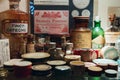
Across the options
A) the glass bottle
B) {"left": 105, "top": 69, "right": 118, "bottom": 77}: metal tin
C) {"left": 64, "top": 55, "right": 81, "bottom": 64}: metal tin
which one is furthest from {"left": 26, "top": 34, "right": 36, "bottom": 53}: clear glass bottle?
{"left": 105, "top": 69, "right": 118, "bottom": 77}: metal tin

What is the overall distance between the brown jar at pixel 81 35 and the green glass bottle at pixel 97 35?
0.03 m

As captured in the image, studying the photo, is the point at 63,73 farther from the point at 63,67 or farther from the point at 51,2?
the point at 51,2

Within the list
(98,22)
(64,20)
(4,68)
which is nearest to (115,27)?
(98,22)

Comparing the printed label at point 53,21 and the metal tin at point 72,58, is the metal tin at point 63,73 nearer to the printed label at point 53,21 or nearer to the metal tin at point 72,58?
the metal tin at point 72,58

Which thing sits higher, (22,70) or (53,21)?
(53,21)

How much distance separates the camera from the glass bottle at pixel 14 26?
2.30 feet

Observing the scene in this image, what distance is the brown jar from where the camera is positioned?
743 millimetres

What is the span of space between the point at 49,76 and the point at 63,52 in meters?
0.15

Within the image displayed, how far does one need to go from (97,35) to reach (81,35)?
0.09 m

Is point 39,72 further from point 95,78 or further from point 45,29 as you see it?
point 45,29

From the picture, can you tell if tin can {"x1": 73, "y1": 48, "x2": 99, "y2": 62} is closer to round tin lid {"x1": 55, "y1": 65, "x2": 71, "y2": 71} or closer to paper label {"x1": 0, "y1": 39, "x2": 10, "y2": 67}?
round tin lid {"x1": 55, "y1": 65, "x2": 71, "y2": 71}

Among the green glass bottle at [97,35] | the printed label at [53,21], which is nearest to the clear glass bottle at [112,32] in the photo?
the green glass bottle at [97,35]

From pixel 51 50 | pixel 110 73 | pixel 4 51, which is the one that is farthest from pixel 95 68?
pixel 4 51

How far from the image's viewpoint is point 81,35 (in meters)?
0.74
